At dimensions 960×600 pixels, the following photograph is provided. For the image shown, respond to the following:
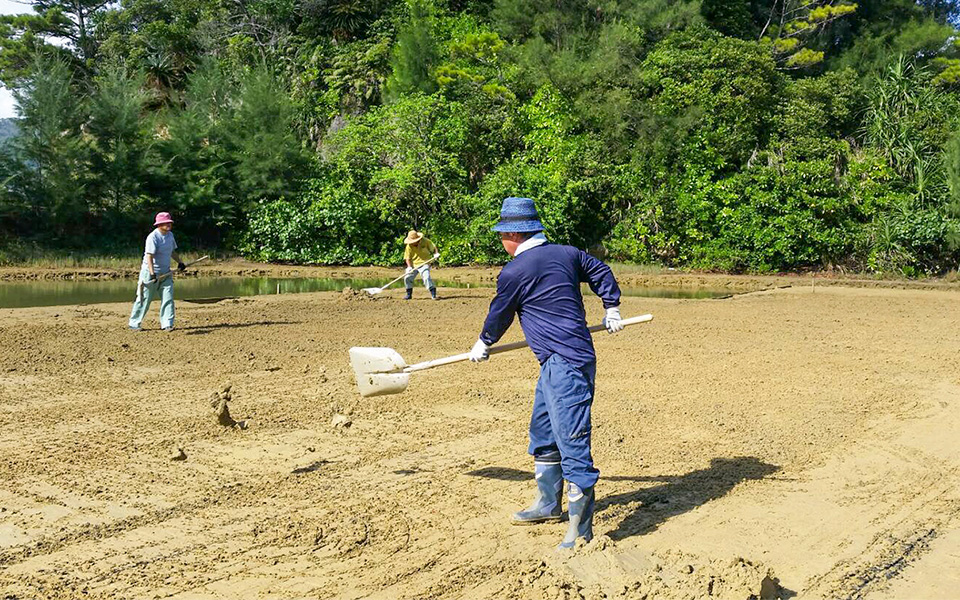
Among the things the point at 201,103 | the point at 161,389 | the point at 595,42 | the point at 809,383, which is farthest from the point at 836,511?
the point at 201,103

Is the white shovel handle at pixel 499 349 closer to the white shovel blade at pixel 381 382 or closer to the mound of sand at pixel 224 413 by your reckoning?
the white shovel blade at pixel 381 382

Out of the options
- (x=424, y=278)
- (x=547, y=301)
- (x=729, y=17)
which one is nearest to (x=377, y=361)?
(x=547, y=301)

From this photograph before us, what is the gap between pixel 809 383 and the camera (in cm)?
1081

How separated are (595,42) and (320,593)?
30563 millimetres

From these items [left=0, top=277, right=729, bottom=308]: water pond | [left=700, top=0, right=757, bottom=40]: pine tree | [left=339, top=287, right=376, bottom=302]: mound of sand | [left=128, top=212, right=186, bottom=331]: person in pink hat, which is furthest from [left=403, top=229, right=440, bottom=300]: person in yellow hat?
[left=700, top=0, right=757, bottom=40]: pine tree

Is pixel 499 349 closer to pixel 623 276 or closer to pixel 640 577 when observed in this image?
pixel 640 577

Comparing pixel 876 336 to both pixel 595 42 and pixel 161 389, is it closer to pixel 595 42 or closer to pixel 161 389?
pixel 161 389

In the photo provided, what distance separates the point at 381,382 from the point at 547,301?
186 centimetres

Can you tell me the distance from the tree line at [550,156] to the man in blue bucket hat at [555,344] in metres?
22.1

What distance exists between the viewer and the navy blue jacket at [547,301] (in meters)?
5.91

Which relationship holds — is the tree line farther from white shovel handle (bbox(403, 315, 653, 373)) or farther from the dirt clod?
white shovel handle (bbox(403, 315, 653, 373))

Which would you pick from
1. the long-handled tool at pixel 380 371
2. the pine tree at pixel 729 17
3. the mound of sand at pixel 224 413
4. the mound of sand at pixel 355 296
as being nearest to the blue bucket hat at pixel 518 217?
the long-handled tool at pixel 380 371

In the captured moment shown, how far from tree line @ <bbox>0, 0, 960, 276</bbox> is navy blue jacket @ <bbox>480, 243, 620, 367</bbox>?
22.1 metres

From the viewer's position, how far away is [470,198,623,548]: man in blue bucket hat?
5.75 metres
